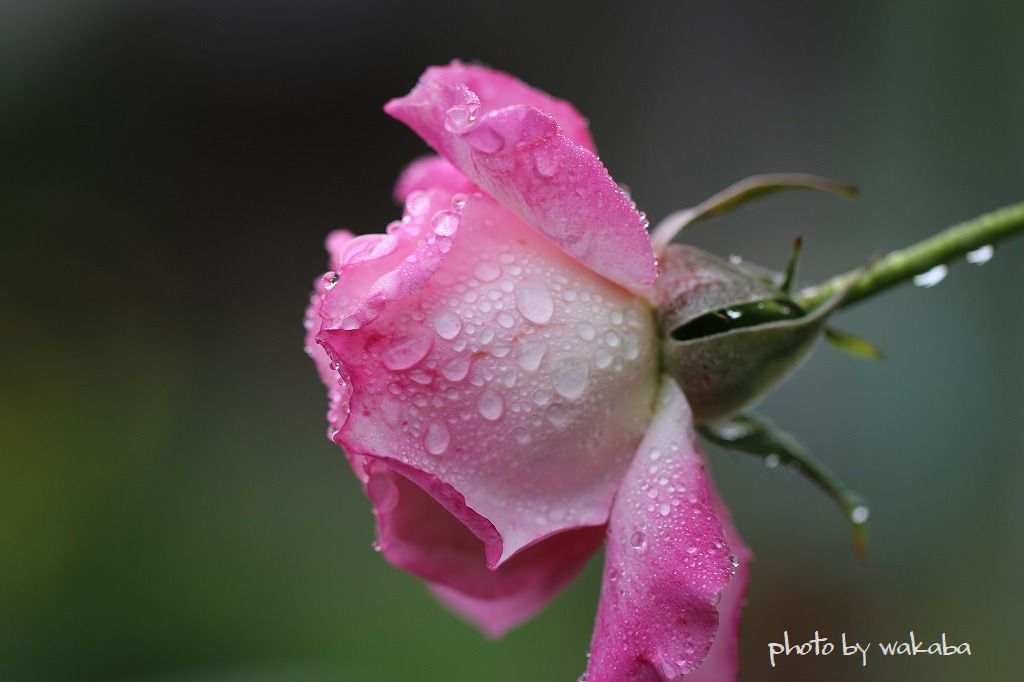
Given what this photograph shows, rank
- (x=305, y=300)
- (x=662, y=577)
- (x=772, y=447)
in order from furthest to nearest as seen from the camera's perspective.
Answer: (x=305, y=300) → (x=772, y=447) → (x=662, y=577)

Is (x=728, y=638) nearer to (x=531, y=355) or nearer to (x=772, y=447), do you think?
(x=772, y=447)

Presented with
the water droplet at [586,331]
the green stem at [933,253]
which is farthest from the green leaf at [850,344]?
the water droplet at [586,331]

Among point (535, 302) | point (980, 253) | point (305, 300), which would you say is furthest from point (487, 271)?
point (305, 300)

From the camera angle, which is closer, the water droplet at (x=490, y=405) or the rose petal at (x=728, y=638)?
the water droplet at (x=490, y=405)

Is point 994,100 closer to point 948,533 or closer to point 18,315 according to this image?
point 948,533

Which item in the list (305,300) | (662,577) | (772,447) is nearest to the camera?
(662,577)

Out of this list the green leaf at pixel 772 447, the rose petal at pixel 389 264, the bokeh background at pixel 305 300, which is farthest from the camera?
the bokeh background at pixel 305 300

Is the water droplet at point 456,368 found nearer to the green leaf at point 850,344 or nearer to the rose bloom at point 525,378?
the rose bloom at point 525,378
